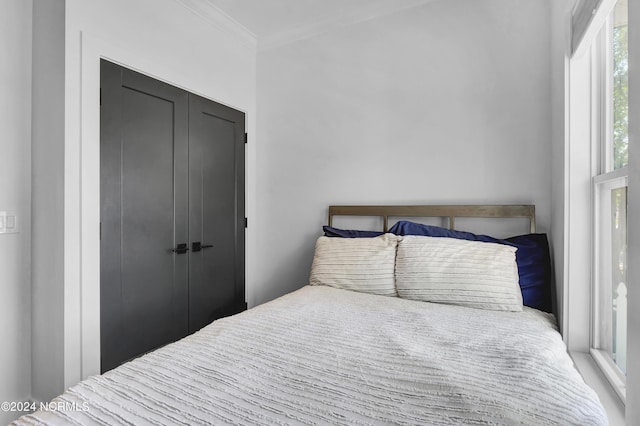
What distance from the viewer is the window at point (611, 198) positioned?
4.33 ft

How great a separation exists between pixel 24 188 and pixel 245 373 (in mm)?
1738

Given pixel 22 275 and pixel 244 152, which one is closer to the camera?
pixel 22 275

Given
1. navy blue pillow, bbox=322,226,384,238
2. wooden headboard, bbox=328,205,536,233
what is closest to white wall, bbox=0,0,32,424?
navy blue pillow, bbox=322,226,384,238

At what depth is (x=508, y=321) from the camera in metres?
1.60

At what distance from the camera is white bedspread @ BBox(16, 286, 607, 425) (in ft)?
2.89

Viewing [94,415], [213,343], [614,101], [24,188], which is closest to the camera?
[94,415]

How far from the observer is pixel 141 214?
2.14 m

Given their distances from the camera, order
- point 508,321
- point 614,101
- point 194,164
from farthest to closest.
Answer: point 194,164 < point 508,321 < point 614,101

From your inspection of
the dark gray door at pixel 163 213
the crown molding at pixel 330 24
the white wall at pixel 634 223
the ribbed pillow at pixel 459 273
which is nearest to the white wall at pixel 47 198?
the dark gray door at pixel 163 213

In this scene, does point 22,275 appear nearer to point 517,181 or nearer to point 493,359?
point 493,359

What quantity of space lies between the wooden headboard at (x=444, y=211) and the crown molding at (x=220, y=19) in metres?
1.70

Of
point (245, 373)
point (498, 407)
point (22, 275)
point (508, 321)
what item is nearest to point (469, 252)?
point (508, 321)

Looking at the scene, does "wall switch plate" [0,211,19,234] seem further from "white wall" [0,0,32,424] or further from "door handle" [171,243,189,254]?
"door handle" [171,243,189,254]

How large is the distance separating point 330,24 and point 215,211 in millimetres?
1813
